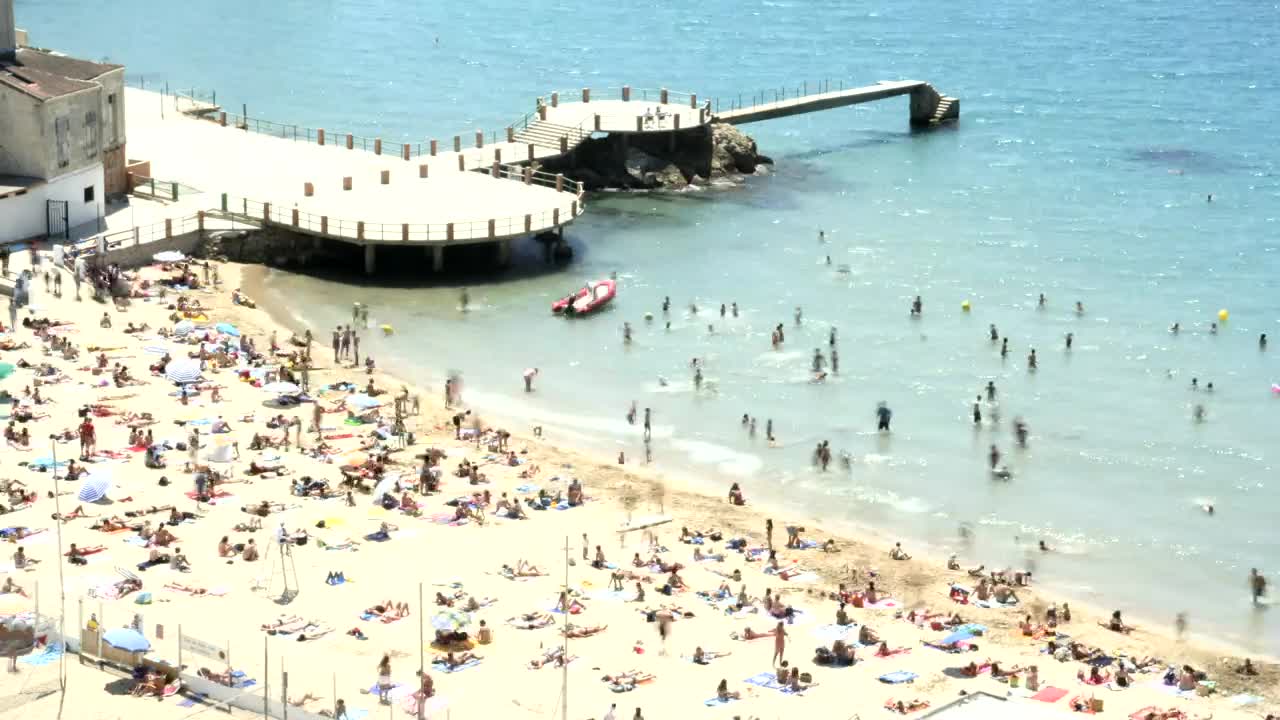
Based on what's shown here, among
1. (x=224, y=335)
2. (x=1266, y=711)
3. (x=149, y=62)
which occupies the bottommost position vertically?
(x=1266, y=711)

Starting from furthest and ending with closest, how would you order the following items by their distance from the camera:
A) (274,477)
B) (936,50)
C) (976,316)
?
(936,50), (976,316), (274,477)

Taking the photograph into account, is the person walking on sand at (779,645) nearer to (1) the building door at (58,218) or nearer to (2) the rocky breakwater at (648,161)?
(1) the building door at (58,218)

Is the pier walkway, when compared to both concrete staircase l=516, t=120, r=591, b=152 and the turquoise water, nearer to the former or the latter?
concrete staircase l=516, t=120, r=591, b=152

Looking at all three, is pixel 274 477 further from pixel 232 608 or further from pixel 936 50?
pixel 936 50

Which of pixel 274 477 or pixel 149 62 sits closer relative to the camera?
pixel 274 477

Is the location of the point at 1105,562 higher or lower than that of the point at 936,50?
lower

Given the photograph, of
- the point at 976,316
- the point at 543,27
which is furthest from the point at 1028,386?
the point at 543,27
